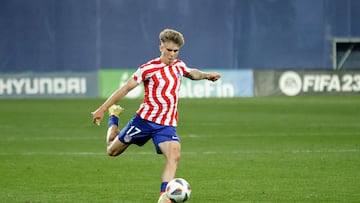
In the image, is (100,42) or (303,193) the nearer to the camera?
(303,193)

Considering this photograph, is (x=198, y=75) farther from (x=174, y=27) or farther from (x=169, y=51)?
(x=174, y=27)

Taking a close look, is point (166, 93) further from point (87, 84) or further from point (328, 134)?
point (87, 84)

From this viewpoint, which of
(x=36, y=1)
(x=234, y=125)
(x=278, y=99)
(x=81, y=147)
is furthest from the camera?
(x=36, y=1)

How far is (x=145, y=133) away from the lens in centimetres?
1190

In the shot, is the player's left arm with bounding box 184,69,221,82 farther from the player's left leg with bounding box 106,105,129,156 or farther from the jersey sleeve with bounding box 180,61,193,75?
the player's left leg with bounding box 106,105,129,156

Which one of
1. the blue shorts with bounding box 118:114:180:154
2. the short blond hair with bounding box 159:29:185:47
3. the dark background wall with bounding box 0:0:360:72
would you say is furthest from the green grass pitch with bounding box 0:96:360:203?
the dark background wall with bounding box 0:0:360:72

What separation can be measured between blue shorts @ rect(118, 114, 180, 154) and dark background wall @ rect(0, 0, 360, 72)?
35.0 metres

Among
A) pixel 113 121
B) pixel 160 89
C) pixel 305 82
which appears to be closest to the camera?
pixel 160 89

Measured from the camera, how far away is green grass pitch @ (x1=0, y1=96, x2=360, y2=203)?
12.9 meters

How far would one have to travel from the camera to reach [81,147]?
775 inches

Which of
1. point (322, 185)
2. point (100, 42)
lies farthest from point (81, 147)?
point (100, 42)

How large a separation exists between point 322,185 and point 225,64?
35.0m

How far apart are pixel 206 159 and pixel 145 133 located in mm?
5458

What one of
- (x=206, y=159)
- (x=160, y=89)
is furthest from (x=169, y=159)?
(x=206, y=159)
